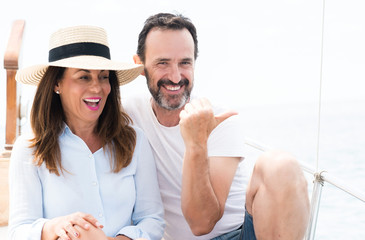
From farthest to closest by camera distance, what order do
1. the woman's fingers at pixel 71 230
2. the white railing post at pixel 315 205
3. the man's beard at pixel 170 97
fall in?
1. the man's beard at pixel 170 97
2. the white railing post at pixel 315 205
3. the woman's fingers at pixel 71 230

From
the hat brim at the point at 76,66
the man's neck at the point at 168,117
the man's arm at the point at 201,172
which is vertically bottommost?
the man's arm at the point at 201,172

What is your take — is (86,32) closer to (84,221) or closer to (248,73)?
(84,221)

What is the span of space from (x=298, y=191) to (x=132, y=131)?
0.71 metres

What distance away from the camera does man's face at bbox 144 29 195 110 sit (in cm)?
200

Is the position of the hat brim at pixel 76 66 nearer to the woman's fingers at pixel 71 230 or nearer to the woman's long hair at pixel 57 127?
the woman's long hair at pixel 57 127

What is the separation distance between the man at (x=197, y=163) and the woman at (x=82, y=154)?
144 millimetres

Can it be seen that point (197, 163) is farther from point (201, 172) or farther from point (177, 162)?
point (177, 162)

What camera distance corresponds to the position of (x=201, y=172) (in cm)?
167

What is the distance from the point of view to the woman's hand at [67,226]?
1.46 meters

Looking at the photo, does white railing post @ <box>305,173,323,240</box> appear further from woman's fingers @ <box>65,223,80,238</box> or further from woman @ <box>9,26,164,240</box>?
woman's fingers @ <box>65,223,80,238</box>

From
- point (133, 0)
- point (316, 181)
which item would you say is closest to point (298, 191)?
point (316, 181)

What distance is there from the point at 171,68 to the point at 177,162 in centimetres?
41

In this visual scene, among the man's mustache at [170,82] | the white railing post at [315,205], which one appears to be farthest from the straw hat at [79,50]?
the white railing post at [315,205]

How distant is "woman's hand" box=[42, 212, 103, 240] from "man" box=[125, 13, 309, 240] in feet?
1.31
